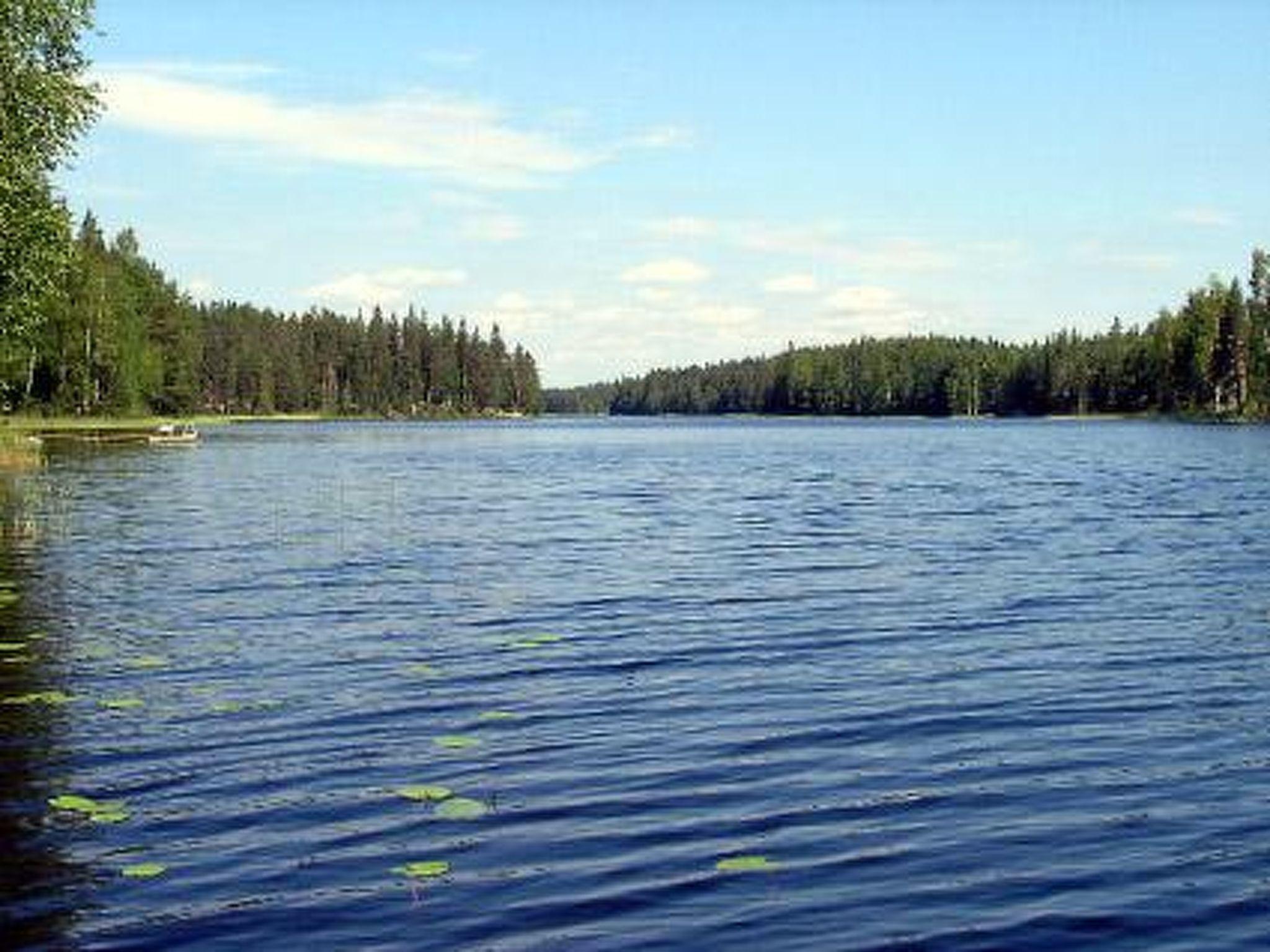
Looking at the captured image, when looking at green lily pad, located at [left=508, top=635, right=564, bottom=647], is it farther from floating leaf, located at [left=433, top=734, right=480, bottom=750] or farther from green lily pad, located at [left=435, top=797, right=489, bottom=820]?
green lily pad, located at [left=435, top=797, right=489, bottom=820]

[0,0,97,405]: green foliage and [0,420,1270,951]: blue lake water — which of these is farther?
[0,0,97,405]: green foliage

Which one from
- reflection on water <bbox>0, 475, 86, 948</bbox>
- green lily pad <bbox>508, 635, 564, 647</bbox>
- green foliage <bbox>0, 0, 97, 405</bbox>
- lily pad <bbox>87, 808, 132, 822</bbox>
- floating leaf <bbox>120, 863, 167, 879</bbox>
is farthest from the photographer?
green foliage <bbox>0, 0, 97, 405</bbox>

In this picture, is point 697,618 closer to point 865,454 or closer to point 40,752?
point 40,752

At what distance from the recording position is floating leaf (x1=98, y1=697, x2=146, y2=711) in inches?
790

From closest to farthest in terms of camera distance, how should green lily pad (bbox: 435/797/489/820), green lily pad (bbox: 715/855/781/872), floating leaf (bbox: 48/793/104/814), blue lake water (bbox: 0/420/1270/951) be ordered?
blue lake water (bbox: 0/420/1270/951) → green lily pad (bbox: 715/855/781/872) → green lily pad (bbox: 435/797/489/820) → floating leaf (bbox: 48/793/104/814)

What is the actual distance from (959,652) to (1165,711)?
190 inches

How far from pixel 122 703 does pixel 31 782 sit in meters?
4.19

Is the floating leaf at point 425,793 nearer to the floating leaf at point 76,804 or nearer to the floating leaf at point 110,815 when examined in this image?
the floating leaf at point 110,815

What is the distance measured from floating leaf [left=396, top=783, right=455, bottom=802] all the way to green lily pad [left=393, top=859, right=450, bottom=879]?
2157mm

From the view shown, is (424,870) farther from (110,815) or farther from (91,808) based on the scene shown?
(91,808)

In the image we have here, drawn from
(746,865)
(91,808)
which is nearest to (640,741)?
(746,865)

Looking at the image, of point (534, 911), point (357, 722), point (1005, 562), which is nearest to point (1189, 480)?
point (1005, 562)

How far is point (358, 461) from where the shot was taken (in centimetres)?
10156

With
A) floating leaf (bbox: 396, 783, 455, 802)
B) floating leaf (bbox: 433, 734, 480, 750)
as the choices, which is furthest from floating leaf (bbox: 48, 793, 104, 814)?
floating leaf (bbox: 433, 734, 480, 750)
